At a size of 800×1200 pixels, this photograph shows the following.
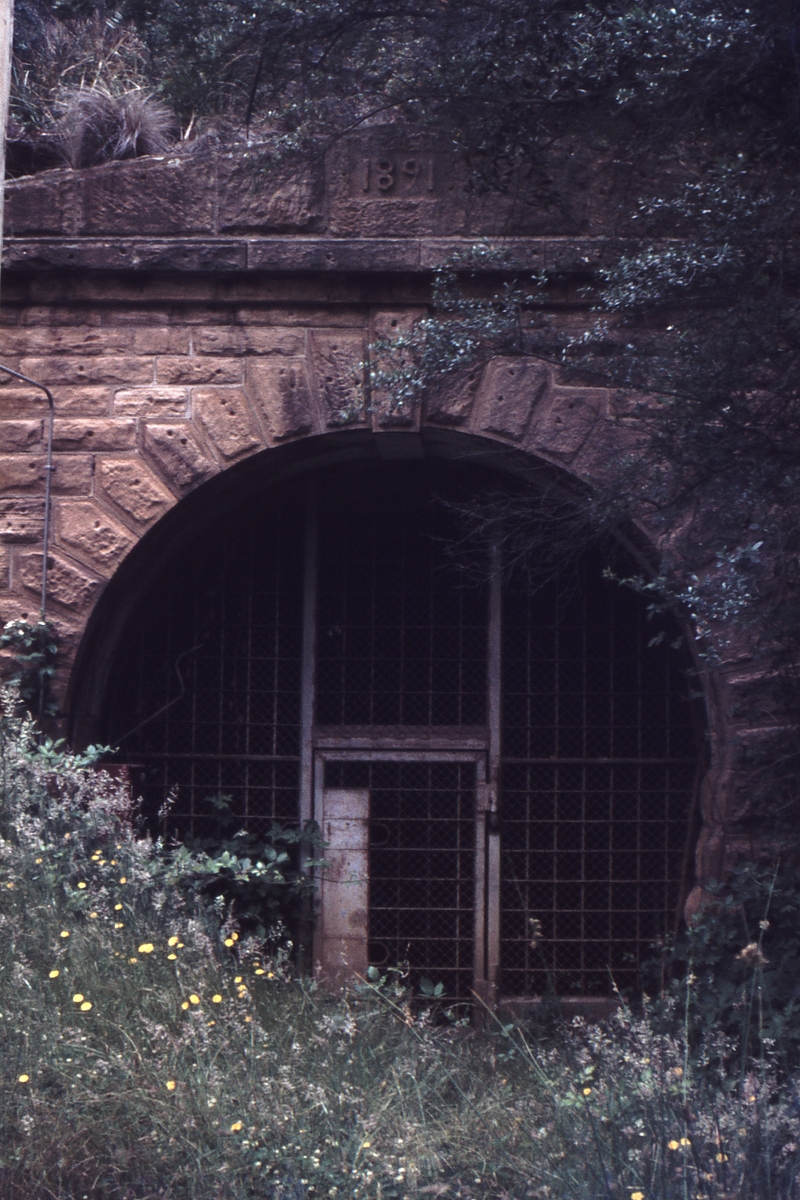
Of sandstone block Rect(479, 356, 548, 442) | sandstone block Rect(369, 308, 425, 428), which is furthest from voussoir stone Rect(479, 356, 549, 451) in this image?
sandstone block Rect(369, 308, 425, 428)

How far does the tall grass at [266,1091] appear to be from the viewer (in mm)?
2980

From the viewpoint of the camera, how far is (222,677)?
Result: 641 cm

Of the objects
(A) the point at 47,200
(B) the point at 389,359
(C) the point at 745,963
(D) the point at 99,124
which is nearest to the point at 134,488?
(B) the point at 389,359

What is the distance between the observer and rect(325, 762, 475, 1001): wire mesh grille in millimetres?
6277

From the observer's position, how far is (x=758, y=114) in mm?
4410

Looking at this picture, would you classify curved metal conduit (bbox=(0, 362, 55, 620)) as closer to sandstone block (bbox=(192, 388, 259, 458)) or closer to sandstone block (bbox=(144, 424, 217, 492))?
sandstone block (bbox=(144, 424, 217, 492))

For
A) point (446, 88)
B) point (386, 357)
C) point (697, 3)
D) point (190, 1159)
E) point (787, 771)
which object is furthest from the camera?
point (386, 357)

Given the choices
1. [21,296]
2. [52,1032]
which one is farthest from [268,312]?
[52,1032]

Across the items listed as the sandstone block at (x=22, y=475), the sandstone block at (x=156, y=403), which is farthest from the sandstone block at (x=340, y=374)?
the sandstone block at (x=22, y=475)

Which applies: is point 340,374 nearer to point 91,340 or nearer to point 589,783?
point 91,340

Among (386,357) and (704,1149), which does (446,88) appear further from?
(704,1149)

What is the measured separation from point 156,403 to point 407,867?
9.13ft

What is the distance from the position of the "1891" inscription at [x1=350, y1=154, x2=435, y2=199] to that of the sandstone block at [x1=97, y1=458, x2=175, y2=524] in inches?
64.9

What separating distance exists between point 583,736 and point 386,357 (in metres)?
2.34
